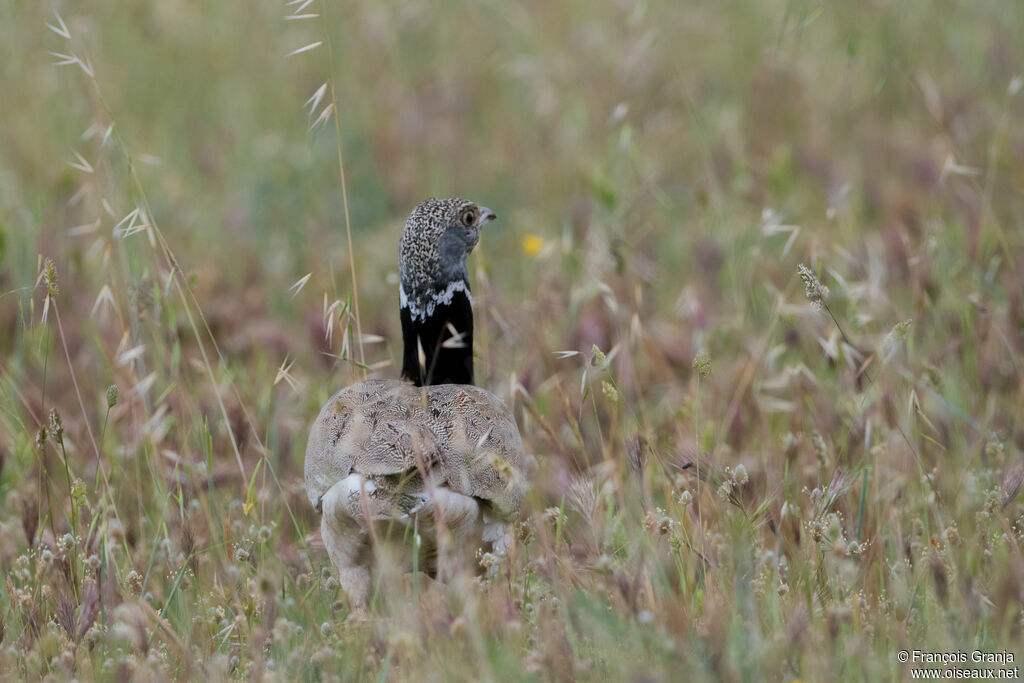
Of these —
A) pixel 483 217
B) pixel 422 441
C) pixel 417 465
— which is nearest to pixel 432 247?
pixel 483 217

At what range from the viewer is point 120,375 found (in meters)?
4.90

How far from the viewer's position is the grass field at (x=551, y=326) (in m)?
3.07

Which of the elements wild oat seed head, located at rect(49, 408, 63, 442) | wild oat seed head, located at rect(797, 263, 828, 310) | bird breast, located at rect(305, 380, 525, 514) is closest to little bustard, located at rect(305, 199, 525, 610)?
bird breast, located at rect(305, 380, 525, 514)

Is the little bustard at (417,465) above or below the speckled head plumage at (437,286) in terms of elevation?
below

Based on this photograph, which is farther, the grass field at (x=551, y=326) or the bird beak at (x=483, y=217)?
the bird beak at (x=483, y=217)

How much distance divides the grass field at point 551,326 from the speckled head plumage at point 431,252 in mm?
203

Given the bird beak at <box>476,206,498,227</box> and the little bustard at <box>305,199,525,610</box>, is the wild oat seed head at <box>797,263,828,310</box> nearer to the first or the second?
the little bustard at <box>305,199,525,610</box>

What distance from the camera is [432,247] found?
13.7 ft

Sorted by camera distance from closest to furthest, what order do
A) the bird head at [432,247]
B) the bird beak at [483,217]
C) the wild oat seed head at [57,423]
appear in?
the wild oat seed head at [57,423] < the bird head at [432,247] < the bird beak at [483,217]

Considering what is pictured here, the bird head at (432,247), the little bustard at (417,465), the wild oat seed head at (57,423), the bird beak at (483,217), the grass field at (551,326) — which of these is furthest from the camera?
the bird beak at (483,217)

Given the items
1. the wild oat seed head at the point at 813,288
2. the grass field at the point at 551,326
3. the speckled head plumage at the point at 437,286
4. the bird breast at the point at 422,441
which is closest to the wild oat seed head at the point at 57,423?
the grass field at the point at 551,326

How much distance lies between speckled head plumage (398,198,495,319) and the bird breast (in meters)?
0.42

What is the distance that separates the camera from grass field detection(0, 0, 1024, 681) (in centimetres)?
307

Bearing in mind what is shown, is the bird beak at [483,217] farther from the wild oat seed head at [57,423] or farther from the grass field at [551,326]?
the wild oat seed head at [57,423]
